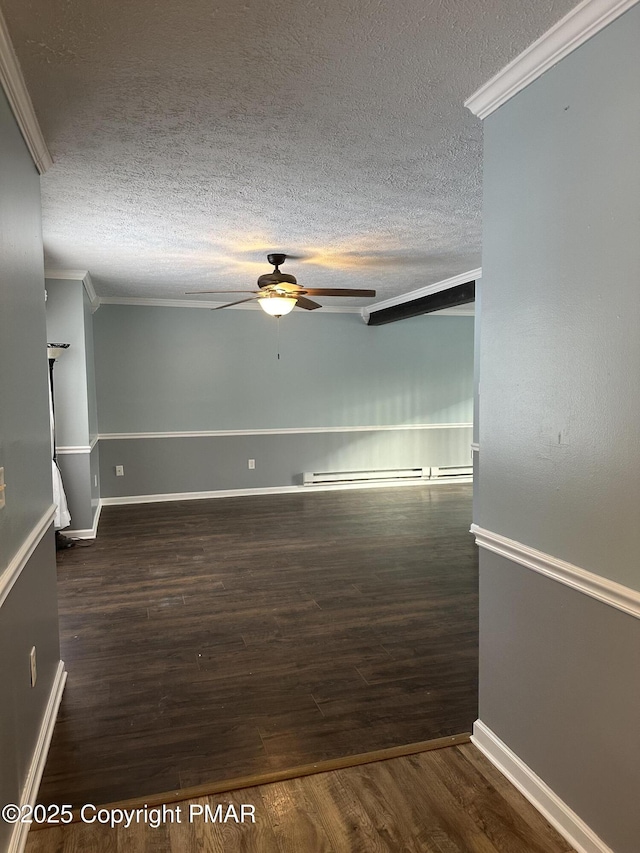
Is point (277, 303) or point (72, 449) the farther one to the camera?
point (72, 449)

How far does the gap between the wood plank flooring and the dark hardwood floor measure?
0.19 meters

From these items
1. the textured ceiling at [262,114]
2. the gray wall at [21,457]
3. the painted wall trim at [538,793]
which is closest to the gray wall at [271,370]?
the textured ceiling at [262,114]

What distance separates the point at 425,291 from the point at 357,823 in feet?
17.1

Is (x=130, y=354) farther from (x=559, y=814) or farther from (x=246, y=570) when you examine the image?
(x=559, y=814)

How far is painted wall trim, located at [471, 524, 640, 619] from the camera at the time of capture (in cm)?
151

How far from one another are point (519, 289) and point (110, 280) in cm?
451

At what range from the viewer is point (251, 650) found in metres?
3.06

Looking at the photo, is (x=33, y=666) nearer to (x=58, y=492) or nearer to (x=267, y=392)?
(x=58, y=492)

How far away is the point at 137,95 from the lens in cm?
196

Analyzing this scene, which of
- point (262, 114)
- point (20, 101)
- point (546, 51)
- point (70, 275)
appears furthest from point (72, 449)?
point (546, 51)

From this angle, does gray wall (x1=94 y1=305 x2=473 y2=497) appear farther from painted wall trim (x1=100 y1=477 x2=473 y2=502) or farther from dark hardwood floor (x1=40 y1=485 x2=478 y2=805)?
dark hardwood floor (x1=40 y1=485 x2=478 y2=805)

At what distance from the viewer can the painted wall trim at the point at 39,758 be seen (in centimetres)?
166

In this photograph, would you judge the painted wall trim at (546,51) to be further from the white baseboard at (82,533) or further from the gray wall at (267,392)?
the gray wall at (267,392)

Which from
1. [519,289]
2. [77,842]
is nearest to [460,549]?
[519,289]
